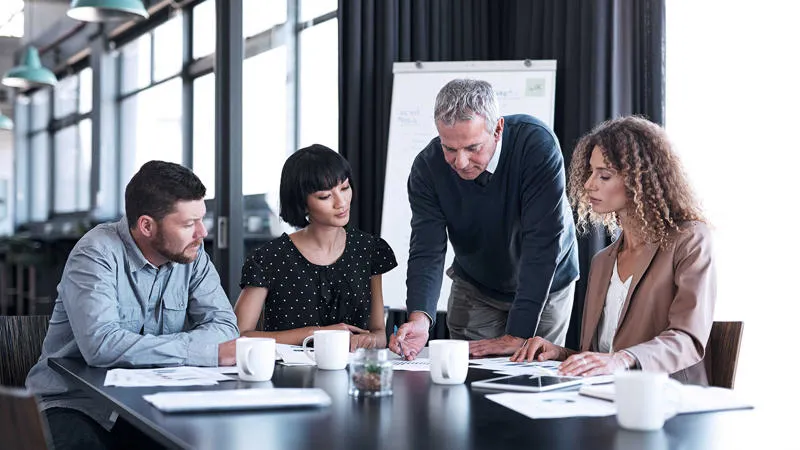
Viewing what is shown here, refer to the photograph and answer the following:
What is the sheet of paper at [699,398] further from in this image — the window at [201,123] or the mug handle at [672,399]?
the window at [201,123]

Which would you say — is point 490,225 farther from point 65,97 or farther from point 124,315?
point 65,97

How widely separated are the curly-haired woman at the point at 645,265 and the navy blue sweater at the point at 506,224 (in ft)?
0.69

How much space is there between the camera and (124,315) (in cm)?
216

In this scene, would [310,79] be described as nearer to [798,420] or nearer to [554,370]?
[554,370]

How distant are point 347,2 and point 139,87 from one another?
14.9 ft

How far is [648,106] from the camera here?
A: 362 centimetres

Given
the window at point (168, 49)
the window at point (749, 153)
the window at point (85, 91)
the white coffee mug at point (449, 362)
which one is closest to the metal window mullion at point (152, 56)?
the window at point (168, 49)

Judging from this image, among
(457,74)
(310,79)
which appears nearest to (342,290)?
(457,74)

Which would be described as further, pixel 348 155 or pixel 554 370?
pixel 348 155

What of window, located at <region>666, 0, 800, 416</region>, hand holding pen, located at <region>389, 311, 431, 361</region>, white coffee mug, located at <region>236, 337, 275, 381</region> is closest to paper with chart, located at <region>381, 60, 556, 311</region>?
window, located at <region>666, 0, 800, 416</region>

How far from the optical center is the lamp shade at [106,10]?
4.53 m

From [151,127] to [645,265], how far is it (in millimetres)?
6843

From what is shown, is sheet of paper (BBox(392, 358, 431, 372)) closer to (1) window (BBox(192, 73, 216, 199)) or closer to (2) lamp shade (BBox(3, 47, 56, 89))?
(1) window (BBox(192, 73, 216, 199))

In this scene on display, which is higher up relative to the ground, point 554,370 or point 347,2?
point 347,2
